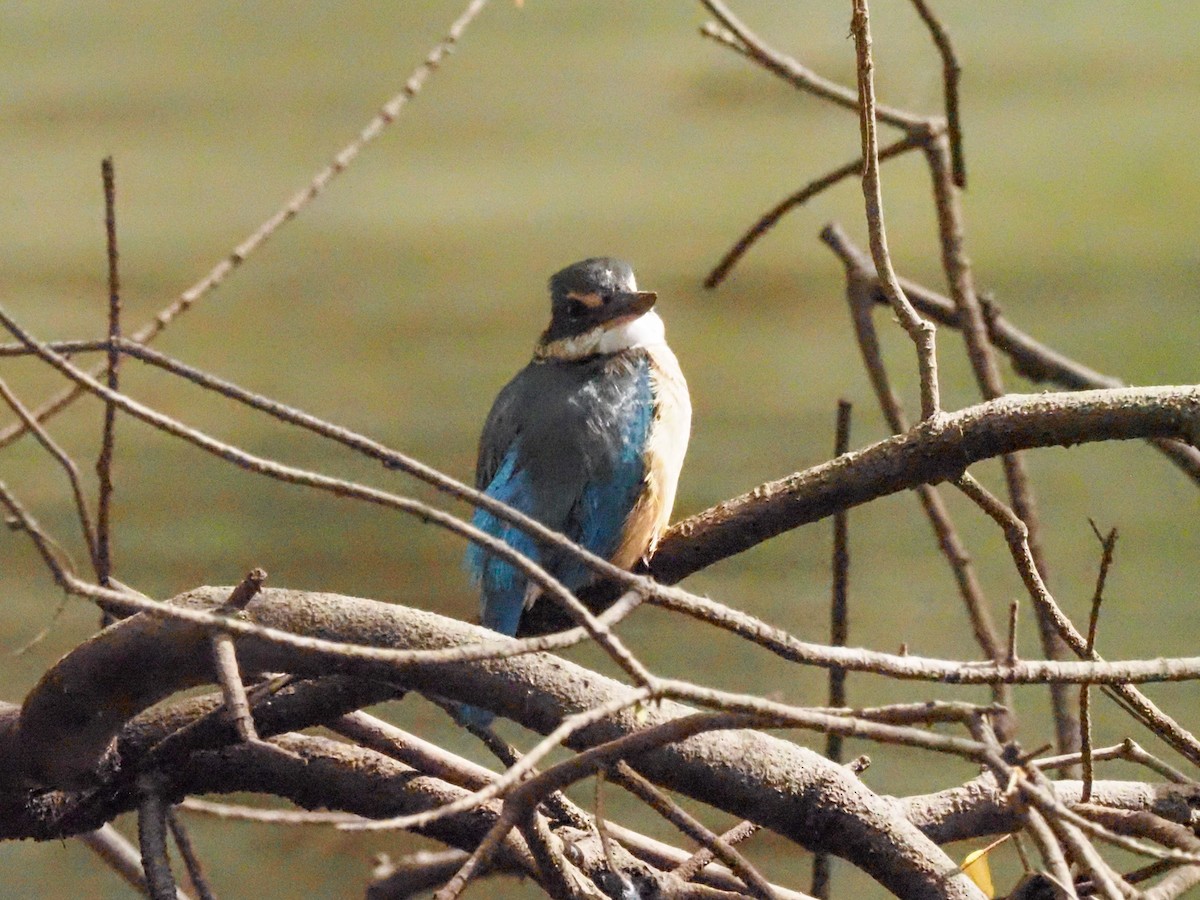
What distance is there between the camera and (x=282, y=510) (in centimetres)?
245

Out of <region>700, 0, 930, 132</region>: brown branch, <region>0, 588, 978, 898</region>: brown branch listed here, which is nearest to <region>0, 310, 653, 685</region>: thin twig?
<region>0, 588, 978, 898</region>: brown branch

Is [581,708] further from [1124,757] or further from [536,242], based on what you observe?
[536,242]

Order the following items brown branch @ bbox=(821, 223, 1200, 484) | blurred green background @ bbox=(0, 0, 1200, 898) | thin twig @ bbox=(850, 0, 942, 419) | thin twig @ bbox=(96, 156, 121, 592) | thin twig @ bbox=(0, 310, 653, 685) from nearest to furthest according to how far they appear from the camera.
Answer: thin twig @ bbox=(0, 310, 653, 685) < thin twig @ bbox=(850, 0, 942, 419) < thin twig @ bbox=(96, 156, 121, 592) < brown branch @ bbox=(821, 223, 1200, 484) < blurred green background @ bbox=(0, 0, 1200, 898)

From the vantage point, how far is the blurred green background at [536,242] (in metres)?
2.39

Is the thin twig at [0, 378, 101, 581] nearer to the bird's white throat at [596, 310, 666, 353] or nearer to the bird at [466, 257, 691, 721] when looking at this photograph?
the bird at [466, 257, 691, 721]

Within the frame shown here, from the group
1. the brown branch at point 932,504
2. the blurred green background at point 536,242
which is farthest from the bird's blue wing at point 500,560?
the blurred green background at point 536,242

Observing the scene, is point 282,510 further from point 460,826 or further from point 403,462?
point 403,462

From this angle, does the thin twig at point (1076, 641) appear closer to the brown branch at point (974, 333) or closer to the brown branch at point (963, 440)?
the brown branch at point (963, 440)

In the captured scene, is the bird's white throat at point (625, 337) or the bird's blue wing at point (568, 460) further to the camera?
the bird's white throat at point (625, 337)

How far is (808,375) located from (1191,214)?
73 centimetres

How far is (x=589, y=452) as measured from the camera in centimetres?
155

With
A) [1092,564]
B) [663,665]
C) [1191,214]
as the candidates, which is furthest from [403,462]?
[1191,214]

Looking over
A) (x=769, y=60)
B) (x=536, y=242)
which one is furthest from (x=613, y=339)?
(x=536, y=242)

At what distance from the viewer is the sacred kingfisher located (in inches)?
57.9
